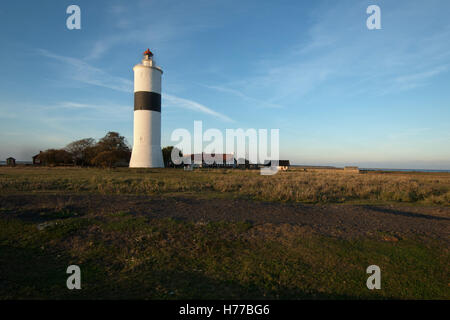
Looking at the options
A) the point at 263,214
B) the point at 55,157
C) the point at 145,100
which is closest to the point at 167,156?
the point at 55,157

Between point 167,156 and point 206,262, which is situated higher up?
point 167,156

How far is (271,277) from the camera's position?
4.66m

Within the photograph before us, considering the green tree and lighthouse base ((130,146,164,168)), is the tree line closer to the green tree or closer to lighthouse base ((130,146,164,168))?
the green tree

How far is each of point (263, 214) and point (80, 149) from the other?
161 feet

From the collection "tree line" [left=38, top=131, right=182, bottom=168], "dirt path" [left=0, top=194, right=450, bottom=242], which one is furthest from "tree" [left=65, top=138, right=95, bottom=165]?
"dirt path" [left=0, top=194, right=450, bottom=242]

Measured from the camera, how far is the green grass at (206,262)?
425cm

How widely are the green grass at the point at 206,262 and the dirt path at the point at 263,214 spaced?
2.41 ft

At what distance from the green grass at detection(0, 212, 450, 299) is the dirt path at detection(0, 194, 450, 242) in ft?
2.41

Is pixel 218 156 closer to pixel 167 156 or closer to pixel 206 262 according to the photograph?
pixel 167 156

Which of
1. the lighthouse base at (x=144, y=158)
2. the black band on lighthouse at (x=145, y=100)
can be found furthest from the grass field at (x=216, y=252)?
the black band on lighthouse at (x=145, y=100)

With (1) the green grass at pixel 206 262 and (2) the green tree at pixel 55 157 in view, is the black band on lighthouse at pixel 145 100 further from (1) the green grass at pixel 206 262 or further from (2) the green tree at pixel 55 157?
(1) the green grass at pixel 206 262

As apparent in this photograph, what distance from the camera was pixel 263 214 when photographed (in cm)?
862

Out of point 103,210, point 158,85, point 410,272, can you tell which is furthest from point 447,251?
point 158,85
